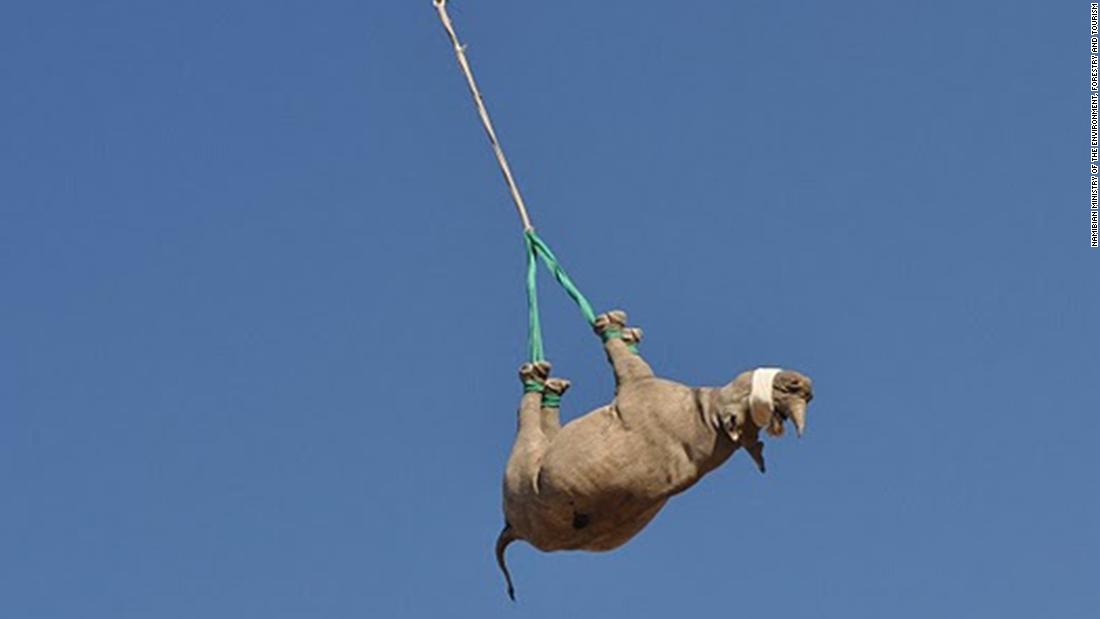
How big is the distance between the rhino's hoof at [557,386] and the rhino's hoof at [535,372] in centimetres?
3

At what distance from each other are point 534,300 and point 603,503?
1.26 m

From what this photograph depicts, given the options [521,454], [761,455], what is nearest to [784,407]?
[761,455]

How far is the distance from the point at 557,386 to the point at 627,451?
92 cm

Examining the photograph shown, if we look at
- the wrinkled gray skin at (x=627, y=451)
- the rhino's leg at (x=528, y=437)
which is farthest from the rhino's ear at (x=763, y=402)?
the rhino's leg at (x=528, y=437)

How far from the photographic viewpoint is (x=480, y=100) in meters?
17.6

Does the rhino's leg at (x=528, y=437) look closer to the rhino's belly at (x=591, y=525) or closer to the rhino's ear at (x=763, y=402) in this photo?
the rhino's belly at (x=591, y=525)

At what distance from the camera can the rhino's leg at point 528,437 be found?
55.3 feet

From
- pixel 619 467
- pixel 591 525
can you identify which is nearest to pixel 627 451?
pixel 619 467

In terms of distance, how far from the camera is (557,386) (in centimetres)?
1733

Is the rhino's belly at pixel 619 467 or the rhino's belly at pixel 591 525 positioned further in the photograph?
the rhino's belly at pixel 591 525

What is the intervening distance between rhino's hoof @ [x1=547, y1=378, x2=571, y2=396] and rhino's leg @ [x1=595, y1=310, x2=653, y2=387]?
35 centimetres

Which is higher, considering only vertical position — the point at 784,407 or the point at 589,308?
the point at 589,308

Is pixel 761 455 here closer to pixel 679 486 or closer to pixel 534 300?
pixel 679 486

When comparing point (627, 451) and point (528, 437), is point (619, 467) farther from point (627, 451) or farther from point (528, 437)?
point (528, 437)
